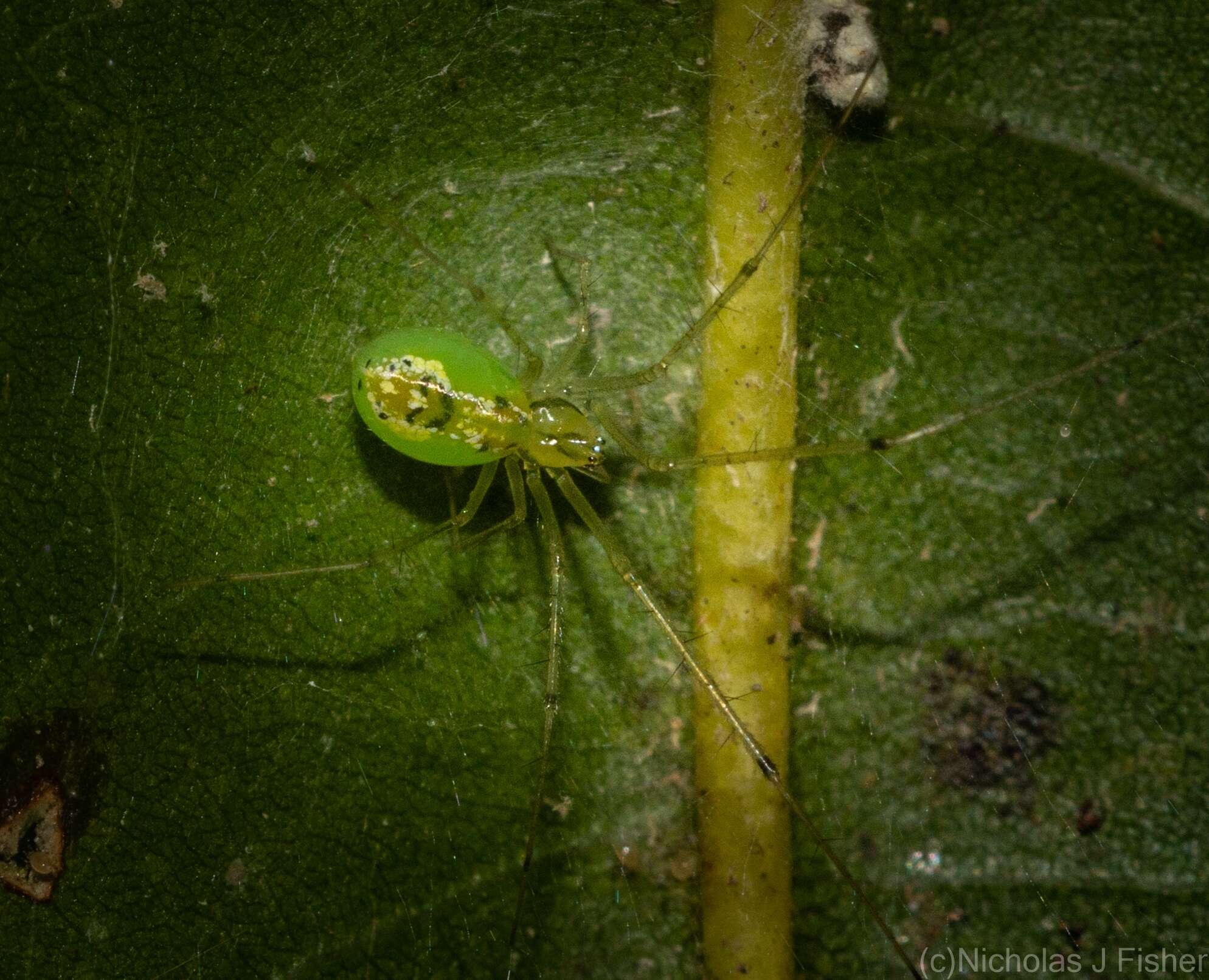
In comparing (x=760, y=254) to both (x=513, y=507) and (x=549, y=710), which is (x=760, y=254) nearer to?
(x=513, y=507)

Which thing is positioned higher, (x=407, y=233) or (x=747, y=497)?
(x=407, y=233)

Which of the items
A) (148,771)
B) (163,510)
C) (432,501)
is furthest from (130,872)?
(432,501)

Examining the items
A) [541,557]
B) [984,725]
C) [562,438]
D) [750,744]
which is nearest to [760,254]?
[562,438]

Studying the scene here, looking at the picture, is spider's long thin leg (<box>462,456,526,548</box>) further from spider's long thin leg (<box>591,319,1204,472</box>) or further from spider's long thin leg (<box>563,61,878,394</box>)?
spider's long thin leg (<box>563,61,878,394</box>)

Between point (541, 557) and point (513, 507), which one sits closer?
point (541, 557)

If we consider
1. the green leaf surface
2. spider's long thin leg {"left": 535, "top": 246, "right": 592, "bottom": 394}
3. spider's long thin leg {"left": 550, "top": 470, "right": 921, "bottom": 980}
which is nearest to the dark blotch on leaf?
the green leaf surface

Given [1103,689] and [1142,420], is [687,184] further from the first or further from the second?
[1103,689]

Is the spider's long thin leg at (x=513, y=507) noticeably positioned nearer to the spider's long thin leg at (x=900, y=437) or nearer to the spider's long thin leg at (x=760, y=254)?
the spider's long thin leg at (x=900, y=437)
